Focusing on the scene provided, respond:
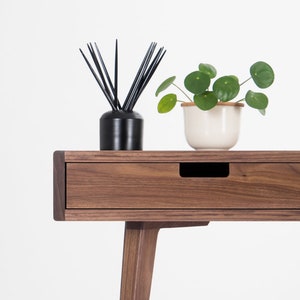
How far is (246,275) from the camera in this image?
276 centimetres

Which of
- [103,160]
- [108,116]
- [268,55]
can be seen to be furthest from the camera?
[268,55]

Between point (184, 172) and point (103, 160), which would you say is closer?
point (103, 160)

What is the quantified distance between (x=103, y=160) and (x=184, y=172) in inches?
8.7

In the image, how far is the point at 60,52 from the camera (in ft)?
8.92

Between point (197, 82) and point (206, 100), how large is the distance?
46 millimetres

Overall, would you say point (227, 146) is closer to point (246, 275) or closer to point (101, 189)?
point (101, 189)

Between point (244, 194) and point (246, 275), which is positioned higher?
point (244, 194)

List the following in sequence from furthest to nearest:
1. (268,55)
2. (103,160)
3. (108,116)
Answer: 1. (268,55)
2. (108,116)
3. (103,160)

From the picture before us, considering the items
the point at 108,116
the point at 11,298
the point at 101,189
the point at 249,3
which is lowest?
the point at 11,298

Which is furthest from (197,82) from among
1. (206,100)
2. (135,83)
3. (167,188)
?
(167,188)

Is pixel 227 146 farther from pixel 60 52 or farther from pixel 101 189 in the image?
pixel 60 52

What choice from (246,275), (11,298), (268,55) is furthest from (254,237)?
(11,298)

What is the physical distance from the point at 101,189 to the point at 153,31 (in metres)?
0.96

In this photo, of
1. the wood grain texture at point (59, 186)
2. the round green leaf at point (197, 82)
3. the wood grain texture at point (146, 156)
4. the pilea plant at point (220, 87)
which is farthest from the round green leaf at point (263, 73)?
the wood grain texture at point (59, 186)
